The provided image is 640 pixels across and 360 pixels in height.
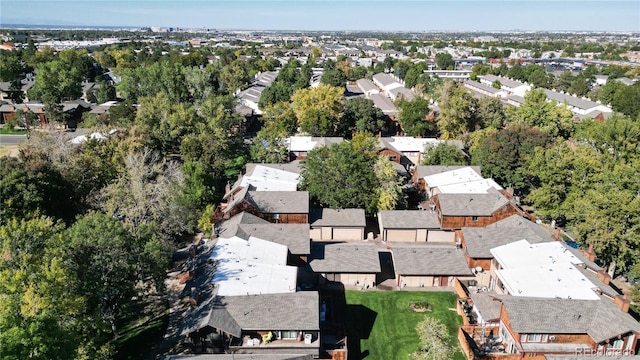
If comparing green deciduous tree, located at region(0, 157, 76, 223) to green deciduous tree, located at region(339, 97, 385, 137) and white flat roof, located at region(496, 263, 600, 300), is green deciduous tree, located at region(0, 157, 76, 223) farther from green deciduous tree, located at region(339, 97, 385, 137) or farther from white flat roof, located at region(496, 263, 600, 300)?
green deciduous tree, located at region(339, 97, 385, 137)

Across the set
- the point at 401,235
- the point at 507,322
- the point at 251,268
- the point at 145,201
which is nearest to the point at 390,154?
the point at 401,235

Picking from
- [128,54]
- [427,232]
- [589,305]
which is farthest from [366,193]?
[128,54]

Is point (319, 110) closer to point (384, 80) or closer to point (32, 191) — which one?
point (32, 191)

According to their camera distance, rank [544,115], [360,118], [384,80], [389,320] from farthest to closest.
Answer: [384,80] < [360,118] < [544,115] < [389,320]

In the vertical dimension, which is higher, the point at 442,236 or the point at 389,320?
the point at 442,236

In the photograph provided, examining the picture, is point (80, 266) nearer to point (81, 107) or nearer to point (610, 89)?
point (81, 107)

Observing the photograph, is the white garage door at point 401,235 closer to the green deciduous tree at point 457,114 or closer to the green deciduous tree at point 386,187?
the green deciduous tree at point 386,187

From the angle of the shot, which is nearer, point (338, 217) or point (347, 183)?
point (338, 217)
